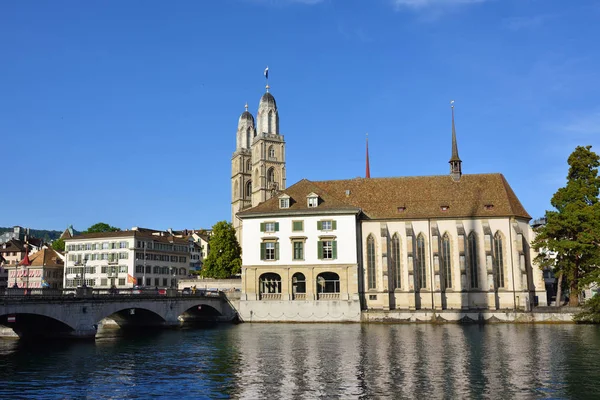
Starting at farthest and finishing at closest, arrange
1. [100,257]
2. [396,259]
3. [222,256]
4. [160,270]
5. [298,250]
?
1. [160,270]
2. [100,257]
3. [222,256]
4. [396,259]
5. [298,250]

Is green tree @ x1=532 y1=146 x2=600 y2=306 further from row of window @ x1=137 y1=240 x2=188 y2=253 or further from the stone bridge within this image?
row of window @ x1=137 y1=240 x2=188 y2=253

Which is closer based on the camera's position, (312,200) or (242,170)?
(312,200)

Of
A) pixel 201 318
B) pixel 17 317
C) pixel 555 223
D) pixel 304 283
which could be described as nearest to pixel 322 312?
pixel 304 283

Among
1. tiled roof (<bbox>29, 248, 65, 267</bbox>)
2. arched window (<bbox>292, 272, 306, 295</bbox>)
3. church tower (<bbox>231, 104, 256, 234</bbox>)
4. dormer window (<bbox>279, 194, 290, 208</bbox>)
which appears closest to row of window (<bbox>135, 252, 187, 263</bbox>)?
church tower (<bbox>231, 104, 256, 234</bbox>)

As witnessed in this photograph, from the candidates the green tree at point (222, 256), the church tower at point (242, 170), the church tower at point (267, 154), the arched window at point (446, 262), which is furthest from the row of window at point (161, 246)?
the arched window at point (446, 262)

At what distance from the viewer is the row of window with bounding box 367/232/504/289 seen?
62781mm

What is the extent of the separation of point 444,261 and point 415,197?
7895 mm

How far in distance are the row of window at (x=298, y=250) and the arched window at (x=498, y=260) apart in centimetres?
1707

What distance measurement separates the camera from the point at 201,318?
64.9 metres

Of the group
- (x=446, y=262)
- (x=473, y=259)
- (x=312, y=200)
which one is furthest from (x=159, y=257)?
(x=473, y=259)

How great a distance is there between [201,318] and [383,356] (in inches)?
1412

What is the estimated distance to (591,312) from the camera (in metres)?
52.3

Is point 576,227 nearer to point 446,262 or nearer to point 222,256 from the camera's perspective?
point 446,262

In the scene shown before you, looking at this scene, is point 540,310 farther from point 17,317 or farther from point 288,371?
point 17,317
